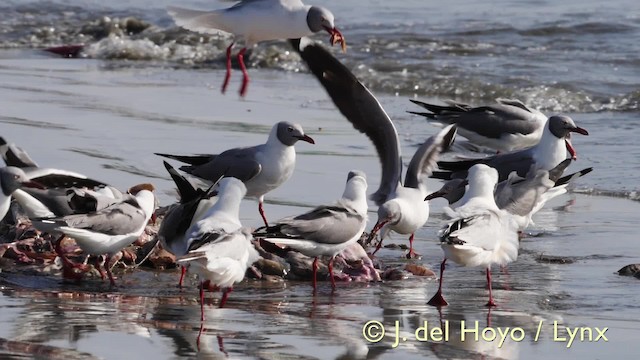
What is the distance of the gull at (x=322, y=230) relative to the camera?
721cm

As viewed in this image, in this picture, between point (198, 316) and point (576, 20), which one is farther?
point (576, 20)

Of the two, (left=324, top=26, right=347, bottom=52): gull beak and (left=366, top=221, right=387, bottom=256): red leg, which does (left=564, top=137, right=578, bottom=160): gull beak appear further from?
(left=366, top=221, right=387, bottom=256): red leg

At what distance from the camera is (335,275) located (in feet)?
25.2

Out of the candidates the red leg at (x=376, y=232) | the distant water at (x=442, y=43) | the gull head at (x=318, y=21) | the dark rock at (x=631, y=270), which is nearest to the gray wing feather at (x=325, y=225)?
the red leg at (x=376, y=232)

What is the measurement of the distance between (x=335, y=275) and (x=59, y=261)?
161cm

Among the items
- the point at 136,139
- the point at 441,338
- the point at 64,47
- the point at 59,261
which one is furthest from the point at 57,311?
the point at 64,47

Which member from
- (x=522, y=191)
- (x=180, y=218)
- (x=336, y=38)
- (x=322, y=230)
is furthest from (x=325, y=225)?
(x=336, y=38)

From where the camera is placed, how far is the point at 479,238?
22.9 ft

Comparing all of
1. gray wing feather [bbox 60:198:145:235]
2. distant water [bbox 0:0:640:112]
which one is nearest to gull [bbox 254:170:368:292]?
gray wing feather [bbox 60:198:145:235]

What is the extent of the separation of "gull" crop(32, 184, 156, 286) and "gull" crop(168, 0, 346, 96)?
2457 millimetres

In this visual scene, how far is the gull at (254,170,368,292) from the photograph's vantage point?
721 cm

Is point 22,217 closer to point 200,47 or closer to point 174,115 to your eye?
point 174,115

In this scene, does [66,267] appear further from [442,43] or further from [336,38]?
[442,43]

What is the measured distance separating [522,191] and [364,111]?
1212 mm
